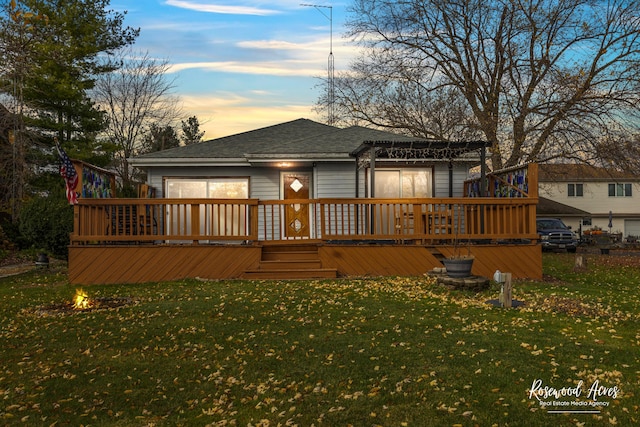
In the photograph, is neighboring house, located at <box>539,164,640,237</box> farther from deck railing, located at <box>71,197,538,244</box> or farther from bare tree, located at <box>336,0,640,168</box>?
deck railing, located at <box>71,197,538,244</box>

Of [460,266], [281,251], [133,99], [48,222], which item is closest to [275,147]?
[281,251]

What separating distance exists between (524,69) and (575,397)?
21.3 m

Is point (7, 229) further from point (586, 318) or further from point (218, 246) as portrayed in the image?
point (586, 318)

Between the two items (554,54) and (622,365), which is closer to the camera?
(622,365)

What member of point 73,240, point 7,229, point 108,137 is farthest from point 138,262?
point 108,137

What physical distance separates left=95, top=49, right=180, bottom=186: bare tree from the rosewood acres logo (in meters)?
29.6

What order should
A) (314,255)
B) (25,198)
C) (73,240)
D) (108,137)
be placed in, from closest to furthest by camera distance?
1. (73,240)
2. (314,255)
3. (25,198)
4. (108,137)

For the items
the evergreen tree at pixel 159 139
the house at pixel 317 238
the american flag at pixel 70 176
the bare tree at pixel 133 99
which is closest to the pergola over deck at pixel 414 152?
the house at pixel 317 238

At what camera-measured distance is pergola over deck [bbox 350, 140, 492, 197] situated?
11352 mm

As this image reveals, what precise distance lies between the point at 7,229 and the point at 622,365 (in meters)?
20.0

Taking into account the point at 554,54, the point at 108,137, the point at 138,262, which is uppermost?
the point at 554,54

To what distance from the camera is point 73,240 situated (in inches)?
401

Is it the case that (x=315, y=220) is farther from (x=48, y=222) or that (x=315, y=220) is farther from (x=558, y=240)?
(x=558, y=240)

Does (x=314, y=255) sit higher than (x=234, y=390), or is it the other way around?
(x=314, y=255)
